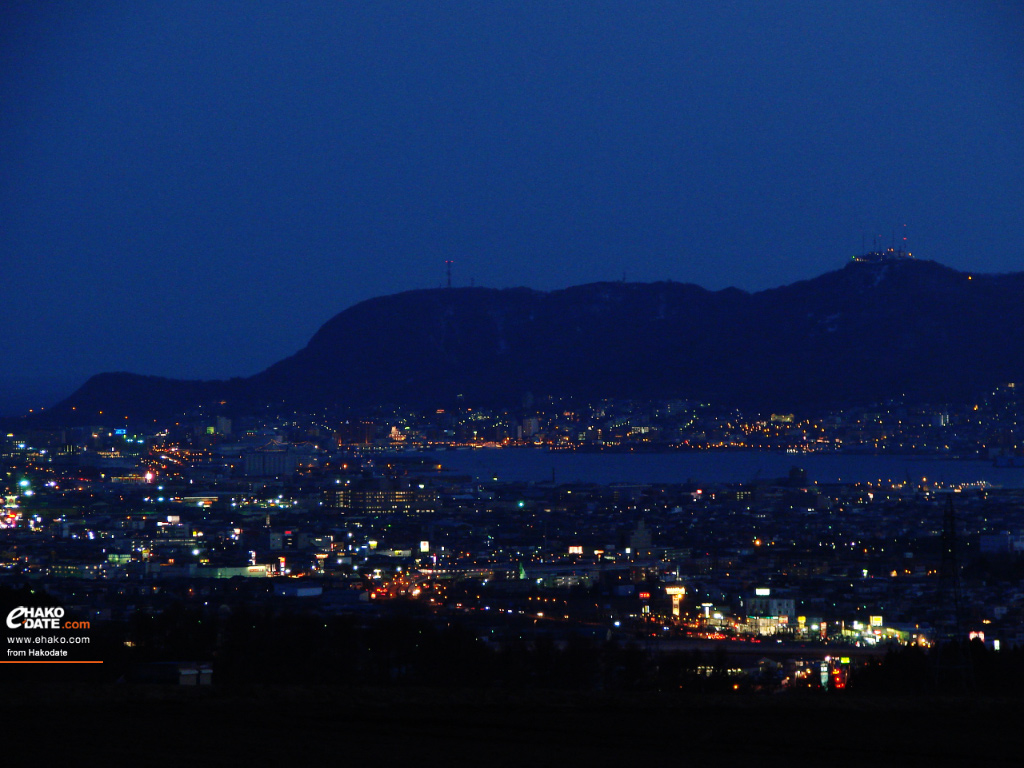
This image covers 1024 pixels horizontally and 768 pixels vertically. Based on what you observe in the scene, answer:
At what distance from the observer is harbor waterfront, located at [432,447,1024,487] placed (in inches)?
1906

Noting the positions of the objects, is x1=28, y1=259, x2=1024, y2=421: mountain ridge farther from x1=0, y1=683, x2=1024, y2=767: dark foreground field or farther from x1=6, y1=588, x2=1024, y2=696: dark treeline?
x1=0, y1=683, x2=1024, y2=767: dark foreground field

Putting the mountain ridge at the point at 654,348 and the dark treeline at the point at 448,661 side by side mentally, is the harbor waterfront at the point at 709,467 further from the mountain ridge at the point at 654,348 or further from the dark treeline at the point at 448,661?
the dark treeline at the point at 448,661

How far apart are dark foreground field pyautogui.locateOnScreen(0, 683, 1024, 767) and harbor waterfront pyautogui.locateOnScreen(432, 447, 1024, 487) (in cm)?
3863

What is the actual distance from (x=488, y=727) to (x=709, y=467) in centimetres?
5043

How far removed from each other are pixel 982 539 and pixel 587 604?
11250 mm

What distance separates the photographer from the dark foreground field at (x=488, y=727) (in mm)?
5598

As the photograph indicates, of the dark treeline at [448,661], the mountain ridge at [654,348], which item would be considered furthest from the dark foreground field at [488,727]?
the mountain ridge at [654,348]

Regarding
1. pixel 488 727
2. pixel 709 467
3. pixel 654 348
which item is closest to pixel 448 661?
pixel 488 727

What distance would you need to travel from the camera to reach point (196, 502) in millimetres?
34719

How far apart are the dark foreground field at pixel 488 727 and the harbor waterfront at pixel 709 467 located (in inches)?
1521

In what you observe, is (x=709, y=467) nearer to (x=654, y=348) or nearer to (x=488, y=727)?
(x=654, y=348)

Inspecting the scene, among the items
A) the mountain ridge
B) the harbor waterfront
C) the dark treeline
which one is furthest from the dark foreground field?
the mountain ridge

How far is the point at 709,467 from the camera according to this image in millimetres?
56031

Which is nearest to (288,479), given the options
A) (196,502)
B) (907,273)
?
(196,502)
